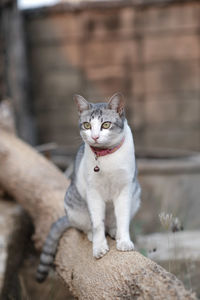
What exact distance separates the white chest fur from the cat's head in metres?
0.08

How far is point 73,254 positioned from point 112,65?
4.20m

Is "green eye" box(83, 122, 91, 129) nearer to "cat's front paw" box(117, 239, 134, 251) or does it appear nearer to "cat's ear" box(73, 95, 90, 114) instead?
"cat's ear" box(73, 95, 90, 114)

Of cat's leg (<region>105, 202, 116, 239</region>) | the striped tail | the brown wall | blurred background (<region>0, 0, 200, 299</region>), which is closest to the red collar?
cat's leg (<region>105, 202, 116, 239</region>)

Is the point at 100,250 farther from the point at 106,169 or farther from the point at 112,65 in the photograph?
the point at 112,65

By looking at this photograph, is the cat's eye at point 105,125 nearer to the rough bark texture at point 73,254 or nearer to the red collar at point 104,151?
the red collar at point 104,151

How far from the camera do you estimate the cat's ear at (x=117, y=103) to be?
2473mm

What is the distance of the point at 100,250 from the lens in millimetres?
2580

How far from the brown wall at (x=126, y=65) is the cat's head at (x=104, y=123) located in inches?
156

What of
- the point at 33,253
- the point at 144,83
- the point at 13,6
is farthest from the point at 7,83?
the point at 33,253

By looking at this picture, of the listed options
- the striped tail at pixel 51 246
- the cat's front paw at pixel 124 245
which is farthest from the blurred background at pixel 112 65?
the cat's front paw at pixel 124 245

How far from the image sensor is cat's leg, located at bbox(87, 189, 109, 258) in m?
2.59

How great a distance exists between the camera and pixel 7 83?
580 centimetres

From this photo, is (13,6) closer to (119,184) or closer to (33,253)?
(33,253)

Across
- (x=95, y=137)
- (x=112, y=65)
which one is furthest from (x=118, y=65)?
(x=95, y=137)
